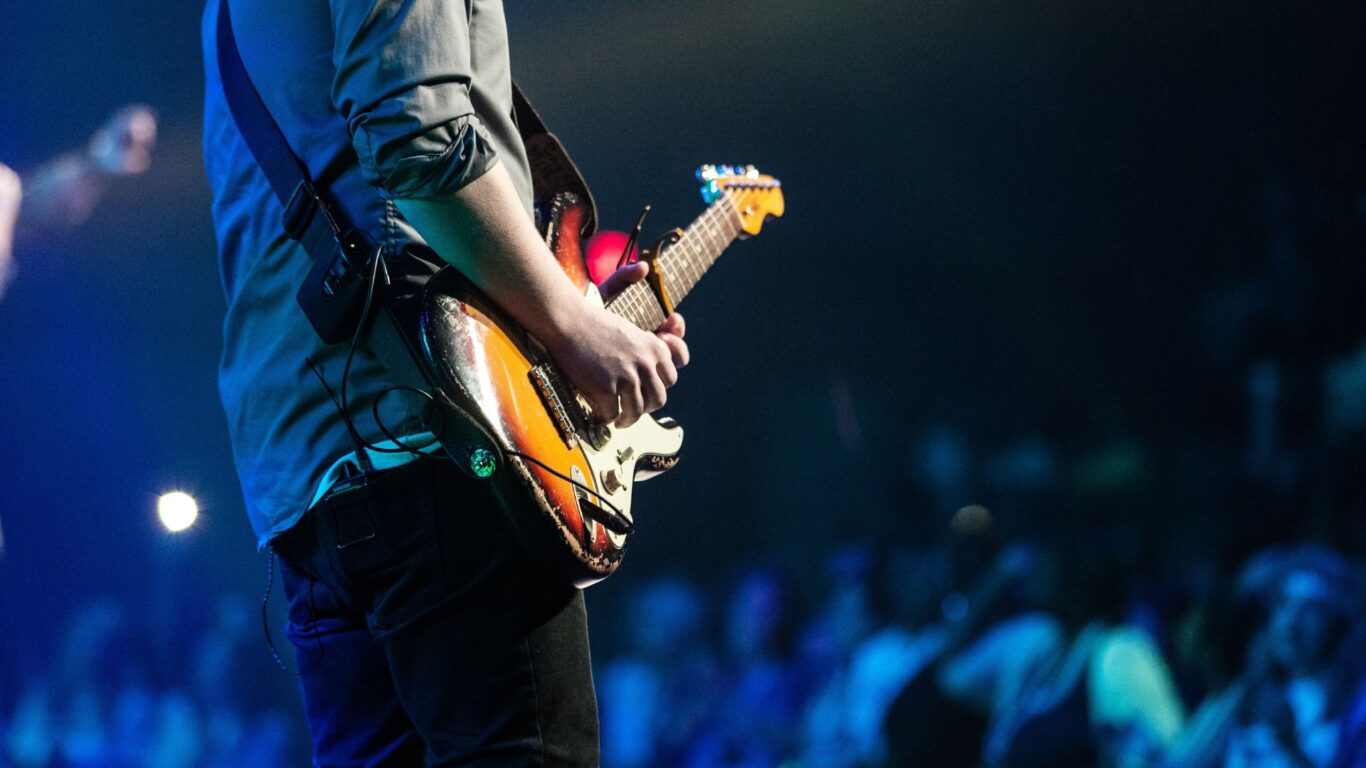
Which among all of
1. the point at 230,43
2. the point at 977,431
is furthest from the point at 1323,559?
the point at 230,43

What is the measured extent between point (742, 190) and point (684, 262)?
0.35m

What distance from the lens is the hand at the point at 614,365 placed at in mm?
879

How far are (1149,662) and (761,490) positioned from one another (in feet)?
3.12

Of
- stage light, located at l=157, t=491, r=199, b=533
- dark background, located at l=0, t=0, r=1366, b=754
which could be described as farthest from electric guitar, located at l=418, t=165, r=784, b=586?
stage light, located at l=157, t=491, r=199, b=533

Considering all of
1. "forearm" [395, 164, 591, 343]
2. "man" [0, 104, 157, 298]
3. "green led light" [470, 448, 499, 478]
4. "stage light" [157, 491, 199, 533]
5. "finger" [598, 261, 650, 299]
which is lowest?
"stage light" [157, 491, 199, 533]

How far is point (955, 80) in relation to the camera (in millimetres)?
2514

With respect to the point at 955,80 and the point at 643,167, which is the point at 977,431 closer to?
the point at 955,80

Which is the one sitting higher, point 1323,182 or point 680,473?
point 1323,182

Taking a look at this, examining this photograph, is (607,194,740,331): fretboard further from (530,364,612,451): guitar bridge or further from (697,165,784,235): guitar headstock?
(530,364,612,451): guitar bridge

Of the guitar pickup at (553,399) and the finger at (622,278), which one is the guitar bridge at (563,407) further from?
the finger at (622,278)

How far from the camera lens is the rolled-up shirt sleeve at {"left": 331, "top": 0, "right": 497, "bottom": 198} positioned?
75 cm

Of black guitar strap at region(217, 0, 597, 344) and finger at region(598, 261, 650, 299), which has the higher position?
black guitar strap at region(217, 0, 597, 344)

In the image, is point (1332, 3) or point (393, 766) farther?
point (1332, 3)

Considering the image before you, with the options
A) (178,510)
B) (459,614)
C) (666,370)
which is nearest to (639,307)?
(666,370)
